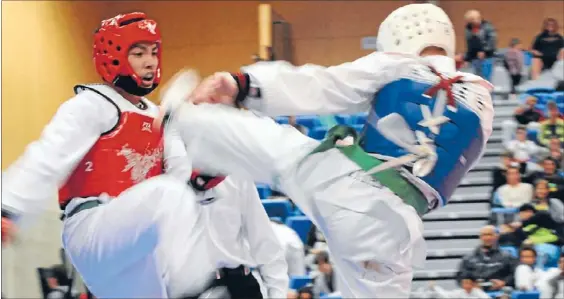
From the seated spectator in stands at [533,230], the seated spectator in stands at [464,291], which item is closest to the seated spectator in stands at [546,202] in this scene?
the seated spectator in stands at [533,230]

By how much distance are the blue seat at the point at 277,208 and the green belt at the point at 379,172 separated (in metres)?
5.52

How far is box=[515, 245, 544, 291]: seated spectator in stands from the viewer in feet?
24.4

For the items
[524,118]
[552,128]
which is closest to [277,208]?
[552,128]

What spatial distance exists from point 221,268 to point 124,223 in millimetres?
447

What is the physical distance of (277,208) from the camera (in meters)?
8.65

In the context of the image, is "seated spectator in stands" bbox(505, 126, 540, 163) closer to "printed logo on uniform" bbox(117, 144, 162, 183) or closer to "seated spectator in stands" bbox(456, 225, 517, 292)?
"seated spectator in stands" bbox(456, 225, 517, 292)

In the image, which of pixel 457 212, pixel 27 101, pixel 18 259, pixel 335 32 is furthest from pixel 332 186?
pixel 335 32

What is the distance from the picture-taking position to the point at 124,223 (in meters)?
3.31

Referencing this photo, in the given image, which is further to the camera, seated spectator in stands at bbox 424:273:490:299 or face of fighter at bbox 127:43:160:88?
seated spectator in stands at bbox 424:273:490:299

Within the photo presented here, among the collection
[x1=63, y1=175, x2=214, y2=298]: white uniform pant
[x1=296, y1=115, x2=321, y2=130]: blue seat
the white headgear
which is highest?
the white headgear

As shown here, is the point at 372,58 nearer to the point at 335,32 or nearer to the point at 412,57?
the point at 412,57

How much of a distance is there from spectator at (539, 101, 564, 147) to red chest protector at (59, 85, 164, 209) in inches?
269

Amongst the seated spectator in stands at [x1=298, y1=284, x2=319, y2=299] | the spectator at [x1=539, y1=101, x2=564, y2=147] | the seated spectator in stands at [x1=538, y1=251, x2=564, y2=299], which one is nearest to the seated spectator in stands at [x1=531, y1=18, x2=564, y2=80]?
the spectator at [x1=539, y1=101, x2=564, y2=147]

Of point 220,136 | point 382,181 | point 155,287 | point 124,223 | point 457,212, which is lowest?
point 457,212
